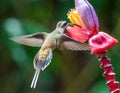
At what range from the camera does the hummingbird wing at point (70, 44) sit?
1110 millimetres

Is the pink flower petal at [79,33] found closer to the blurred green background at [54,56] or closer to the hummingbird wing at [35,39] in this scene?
the hummingbird wing at [35,39]

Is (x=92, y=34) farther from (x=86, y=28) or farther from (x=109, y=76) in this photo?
(x=109, y=76)

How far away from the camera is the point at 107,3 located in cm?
294

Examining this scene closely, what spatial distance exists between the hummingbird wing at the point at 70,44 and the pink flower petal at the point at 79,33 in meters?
0.01

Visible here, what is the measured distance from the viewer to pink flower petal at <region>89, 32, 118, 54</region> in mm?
1072

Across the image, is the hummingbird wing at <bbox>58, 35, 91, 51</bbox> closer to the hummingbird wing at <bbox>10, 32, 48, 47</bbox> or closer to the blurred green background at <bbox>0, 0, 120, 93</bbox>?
the hummingbird wing at <bbox>10, 32, 48, 47</bbox>

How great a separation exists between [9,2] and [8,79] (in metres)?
0.54

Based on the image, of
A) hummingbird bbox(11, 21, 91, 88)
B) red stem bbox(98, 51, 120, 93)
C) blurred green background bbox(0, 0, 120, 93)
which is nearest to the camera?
red stem bbox(98, 51, 120, 93)

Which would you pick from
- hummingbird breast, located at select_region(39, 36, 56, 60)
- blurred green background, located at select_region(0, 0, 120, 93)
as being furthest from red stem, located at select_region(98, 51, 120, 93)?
blurred green background, located at select_region(0, 0, 120, 93)

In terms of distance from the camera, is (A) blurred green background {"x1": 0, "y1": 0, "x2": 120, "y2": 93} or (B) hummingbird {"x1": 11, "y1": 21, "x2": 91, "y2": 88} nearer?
(B) hummingbird {"x1": 11, "y1": 21, "x2": 91, "y2": 88}

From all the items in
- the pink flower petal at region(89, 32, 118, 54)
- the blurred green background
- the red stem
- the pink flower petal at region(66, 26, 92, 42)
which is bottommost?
the red stem

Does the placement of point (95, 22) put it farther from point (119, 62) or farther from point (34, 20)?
point (34, 20)

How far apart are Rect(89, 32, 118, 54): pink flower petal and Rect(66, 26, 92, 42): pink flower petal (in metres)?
0.02

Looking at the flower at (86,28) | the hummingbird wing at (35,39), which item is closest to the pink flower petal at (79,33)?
the flower at (86,28)
